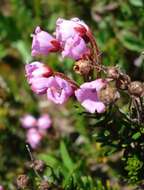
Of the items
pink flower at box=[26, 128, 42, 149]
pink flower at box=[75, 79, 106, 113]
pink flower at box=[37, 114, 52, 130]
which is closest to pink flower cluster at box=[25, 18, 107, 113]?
pink flower at box=[75, 79, 106, 113]

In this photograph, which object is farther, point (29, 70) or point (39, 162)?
point (39, 162)

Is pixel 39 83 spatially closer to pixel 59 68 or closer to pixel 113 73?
pixel 113 73

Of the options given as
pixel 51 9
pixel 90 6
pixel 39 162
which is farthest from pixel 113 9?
pixel 39 162

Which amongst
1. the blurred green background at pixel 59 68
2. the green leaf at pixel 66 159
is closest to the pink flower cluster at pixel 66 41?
the green leaf at pixel 66 159

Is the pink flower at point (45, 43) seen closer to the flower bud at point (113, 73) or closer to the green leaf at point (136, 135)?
the flower bud at point (113, 73)

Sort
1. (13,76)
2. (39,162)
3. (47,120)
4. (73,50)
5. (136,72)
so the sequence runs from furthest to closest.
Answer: (13,76) < (47,120) < (136,72) < (39,162) < (73,50)

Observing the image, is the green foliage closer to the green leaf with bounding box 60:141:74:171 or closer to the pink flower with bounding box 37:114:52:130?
the green leaf with bounding box 60:141:74:171

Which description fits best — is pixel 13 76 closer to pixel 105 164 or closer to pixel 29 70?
pixel 105 164
